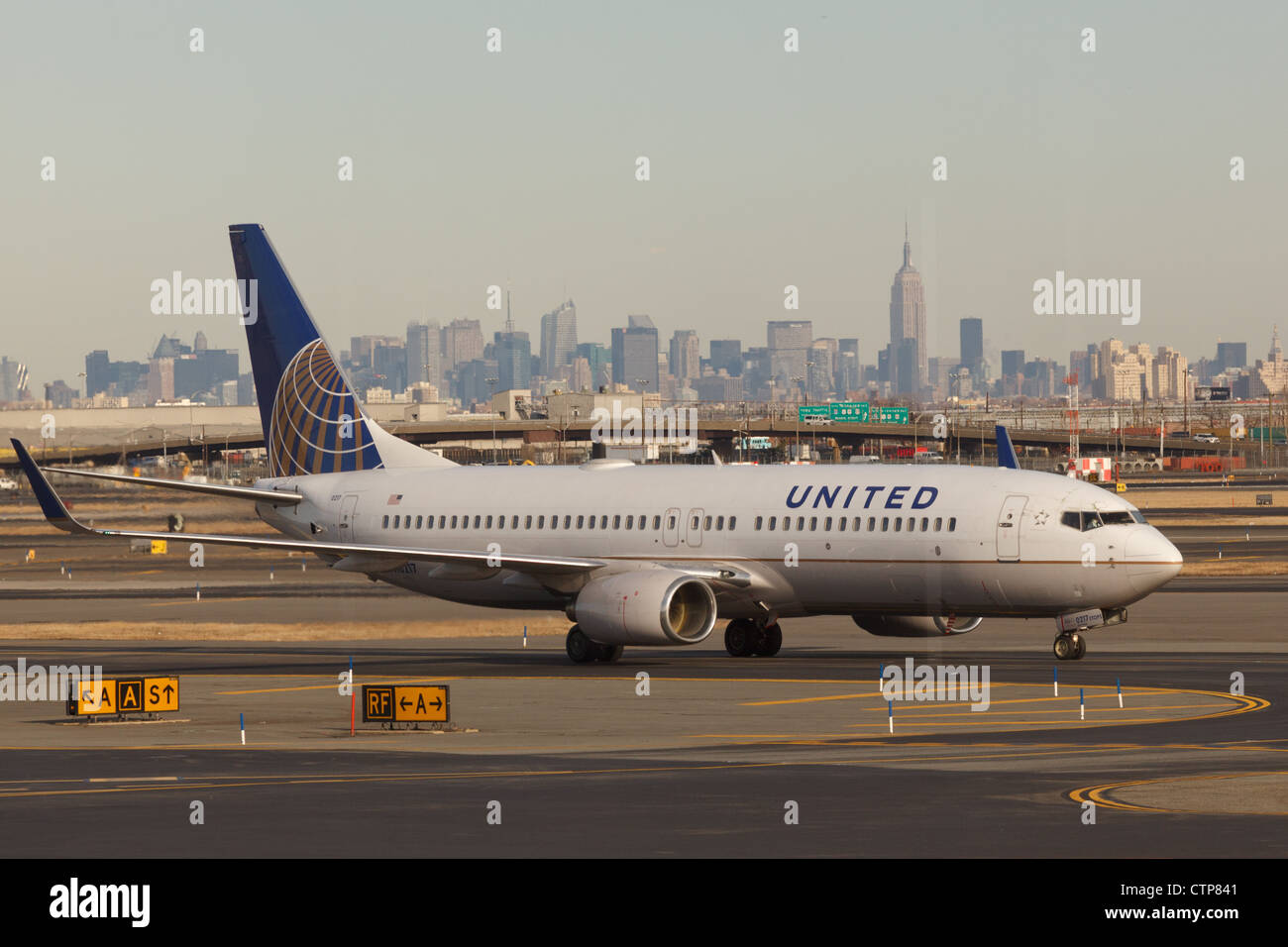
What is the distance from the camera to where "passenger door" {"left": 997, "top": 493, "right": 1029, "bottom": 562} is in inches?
1759

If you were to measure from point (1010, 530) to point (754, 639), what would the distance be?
8165mm

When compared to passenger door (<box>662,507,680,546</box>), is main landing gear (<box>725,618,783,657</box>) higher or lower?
lower

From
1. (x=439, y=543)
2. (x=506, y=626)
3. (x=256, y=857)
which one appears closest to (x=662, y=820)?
(x=256, y=857)

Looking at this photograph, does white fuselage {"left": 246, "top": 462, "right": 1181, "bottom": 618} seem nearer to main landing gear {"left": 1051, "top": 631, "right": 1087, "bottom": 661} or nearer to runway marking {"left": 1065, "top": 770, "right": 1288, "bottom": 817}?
main landing gear {"left": 1051, "top": 631, "right": 1087, "bottom": 661}

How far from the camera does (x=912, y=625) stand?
4953cm

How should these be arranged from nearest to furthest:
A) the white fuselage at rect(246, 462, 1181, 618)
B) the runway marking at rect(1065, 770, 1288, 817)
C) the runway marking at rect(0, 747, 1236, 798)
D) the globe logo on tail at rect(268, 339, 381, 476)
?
the runway marking at rect(1065, 770, 1288, 817) < the runway marking at rect(0, 747, 1236, 798) < the white fuselage at rect(246, 462, 1181, 618) < the globe logo on tail at rect(268, 339, 381, 476)

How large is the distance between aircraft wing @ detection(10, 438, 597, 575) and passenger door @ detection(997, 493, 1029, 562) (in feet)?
35.7

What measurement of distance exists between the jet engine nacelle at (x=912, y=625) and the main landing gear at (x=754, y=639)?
2.20 m

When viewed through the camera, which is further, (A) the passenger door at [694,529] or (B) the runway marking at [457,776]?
(A) the passenger door at [694,529]

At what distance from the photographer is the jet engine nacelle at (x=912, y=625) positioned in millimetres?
49281

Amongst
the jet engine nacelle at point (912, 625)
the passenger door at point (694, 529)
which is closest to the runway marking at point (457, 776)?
the jet engine nacelle at point (912, 625)

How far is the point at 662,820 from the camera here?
22250 mm

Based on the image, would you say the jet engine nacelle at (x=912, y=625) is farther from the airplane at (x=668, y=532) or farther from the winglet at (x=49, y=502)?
the winglet at (x=49, y=502)

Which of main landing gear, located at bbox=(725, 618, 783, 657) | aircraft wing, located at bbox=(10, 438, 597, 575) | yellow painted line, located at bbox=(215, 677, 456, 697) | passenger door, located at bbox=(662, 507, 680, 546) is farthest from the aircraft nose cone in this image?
yellow painted line, located at bbox=(215, 677, 456, 697)
